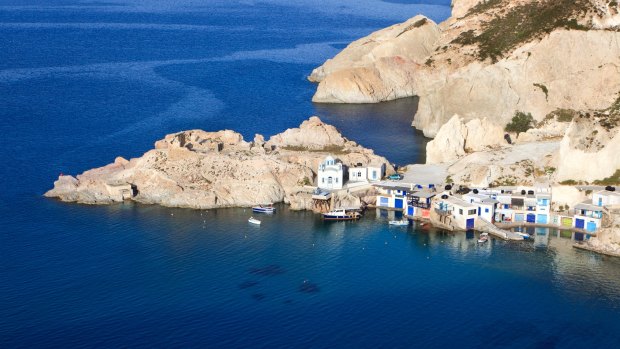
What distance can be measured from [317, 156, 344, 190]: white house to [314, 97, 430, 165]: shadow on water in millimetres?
14074

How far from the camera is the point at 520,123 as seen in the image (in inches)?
4370

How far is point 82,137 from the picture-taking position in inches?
4604

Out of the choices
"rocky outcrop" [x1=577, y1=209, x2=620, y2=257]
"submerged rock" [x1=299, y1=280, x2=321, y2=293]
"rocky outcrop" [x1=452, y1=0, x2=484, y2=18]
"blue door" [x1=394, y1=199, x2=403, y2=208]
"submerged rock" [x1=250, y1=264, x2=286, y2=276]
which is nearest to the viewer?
"submerged rock" [x1=299, y1=280, x2=321, y2=293]

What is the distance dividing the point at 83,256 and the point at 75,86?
72.2m

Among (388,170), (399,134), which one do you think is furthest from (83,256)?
(399,134)

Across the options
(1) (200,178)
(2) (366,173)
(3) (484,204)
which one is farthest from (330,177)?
(3) (484,204)

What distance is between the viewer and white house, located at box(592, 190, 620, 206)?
279 feet

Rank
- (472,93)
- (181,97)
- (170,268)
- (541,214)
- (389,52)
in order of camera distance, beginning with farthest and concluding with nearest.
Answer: (389,52)
(181,97)
(472,93)
(541,214)
(170,268)

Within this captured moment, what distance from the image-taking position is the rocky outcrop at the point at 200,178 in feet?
304

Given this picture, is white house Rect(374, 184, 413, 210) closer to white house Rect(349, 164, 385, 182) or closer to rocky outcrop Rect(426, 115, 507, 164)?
white house Rect(349, 164, 385, 182)

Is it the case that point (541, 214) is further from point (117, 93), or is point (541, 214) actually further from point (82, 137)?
point (117, 93)

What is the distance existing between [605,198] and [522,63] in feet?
110

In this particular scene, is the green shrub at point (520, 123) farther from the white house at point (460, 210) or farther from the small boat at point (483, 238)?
the small boat at point (483, 238)

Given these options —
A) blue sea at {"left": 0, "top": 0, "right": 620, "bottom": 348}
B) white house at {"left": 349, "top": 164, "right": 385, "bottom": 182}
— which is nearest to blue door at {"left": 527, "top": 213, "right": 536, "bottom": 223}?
blue sea at {"left": 0, "top": 0, "right": 620, "bottom": 348}
